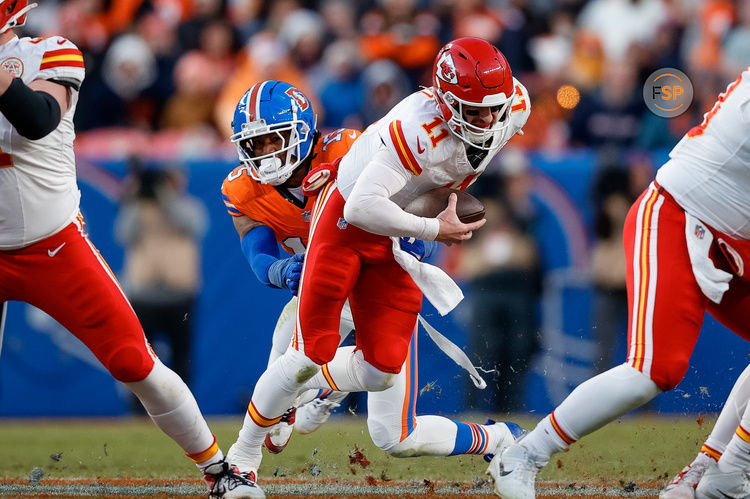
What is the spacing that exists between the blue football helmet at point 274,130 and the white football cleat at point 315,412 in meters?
1.15

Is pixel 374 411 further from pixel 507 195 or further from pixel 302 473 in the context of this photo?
pixel 507 195

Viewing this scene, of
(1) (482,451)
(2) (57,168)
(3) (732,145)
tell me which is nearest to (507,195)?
(1) (482,451)

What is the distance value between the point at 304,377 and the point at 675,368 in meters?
1.43

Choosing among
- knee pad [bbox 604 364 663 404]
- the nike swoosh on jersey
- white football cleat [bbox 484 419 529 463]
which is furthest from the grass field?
the nike swoosh on jersey

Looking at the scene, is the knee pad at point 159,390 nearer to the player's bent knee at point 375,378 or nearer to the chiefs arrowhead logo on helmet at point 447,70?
the player's bent knee at point 375,378

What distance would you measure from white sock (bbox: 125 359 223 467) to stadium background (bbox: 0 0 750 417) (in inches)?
57.2

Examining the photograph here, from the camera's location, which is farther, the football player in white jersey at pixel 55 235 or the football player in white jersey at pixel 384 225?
the football player in white jersey at pixel 384 225

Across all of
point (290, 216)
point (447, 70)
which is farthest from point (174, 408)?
point (447, 70)

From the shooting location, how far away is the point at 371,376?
4281 millimetres

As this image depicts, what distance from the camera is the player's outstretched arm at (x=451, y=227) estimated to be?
3.98 metres

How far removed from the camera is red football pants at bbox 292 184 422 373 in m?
4.17

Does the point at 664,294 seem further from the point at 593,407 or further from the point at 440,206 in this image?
the point at 440,206

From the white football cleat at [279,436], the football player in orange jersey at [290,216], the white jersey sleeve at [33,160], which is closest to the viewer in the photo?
Answer: the white jersey sleeve at [33,160]
